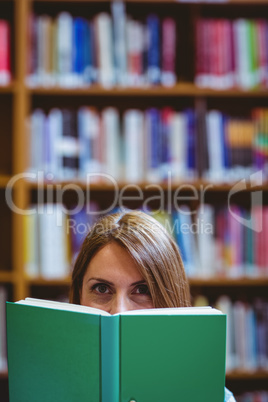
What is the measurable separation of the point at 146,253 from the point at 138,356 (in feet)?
0.93

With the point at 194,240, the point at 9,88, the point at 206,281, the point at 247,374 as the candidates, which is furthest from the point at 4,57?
the point at 247,374

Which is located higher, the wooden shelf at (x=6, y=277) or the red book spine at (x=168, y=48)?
the red book spine at (x=168, y=48)

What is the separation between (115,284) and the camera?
974 millimetres

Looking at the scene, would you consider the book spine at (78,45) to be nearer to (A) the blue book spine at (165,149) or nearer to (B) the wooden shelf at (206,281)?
(A) the blue book spine at (165,149)

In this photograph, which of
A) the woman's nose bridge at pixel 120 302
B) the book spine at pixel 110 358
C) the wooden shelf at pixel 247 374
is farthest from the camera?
the wooden shelf at pixel 247 374

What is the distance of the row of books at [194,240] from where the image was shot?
5.95ft

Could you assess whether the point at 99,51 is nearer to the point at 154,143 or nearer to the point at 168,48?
the point at 168,48

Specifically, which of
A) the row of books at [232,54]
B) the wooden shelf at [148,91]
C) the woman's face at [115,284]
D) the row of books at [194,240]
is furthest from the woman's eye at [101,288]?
the row of books at [232,54]

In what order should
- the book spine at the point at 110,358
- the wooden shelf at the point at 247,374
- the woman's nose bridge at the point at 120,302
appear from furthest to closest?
the wooden shelf at the point at 247,374
the woman's nose bridge at the point at 120,302
the book spine at the point at 110,358

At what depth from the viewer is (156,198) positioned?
1.96m

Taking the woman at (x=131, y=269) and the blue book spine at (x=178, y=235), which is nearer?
the woman at (x=131, y=269)

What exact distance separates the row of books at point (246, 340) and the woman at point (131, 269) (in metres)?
0.84

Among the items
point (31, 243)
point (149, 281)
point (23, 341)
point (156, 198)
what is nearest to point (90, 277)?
point (149, 281)

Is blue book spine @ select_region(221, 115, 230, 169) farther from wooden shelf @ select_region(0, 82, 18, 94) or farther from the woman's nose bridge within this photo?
the woman's nose bridge
